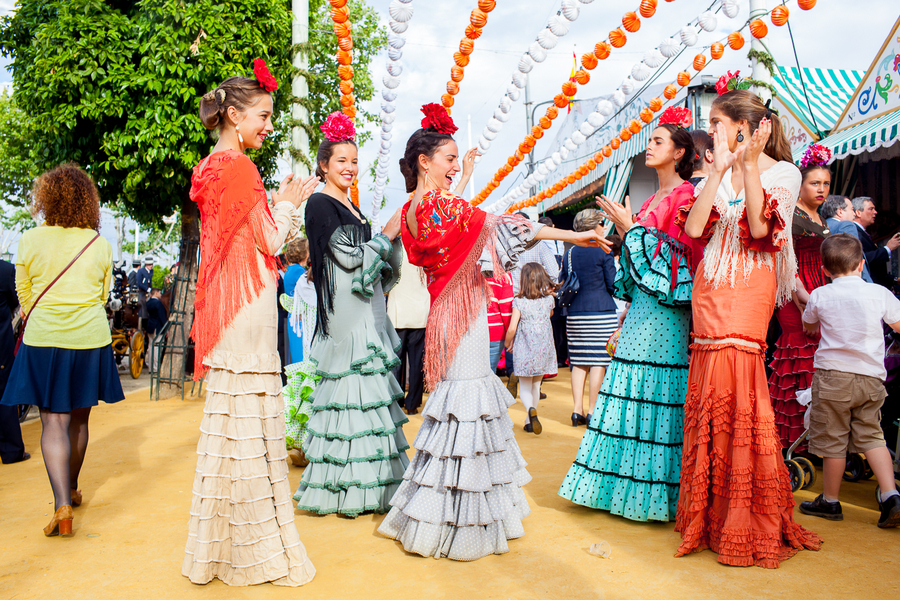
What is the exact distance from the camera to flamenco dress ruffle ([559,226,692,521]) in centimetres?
341

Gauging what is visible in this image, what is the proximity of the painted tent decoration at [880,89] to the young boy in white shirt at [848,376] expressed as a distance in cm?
332

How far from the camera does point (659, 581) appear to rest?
2.71 metres

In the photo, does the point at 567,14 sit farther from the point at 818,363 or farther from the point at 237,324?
the point at 237,324

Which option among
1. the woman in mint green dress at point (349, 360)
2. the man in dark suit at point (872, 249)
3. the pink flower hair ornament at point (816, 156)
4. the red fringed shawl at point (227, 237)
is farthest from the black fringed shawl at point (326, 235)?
the man in dark suit at point (872, 249)

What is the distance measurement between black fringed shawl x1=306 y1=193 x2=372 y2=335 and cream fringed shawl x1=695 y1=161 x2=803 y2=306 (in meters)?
2.00

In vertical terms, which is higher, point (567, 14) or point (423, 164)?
Answer: point (567, 14)

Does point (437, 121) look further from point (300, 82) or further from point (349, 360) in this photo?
point (300, 82)

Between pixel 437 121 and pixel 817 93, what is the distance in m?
7.32

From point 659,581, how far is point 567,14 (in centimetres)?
512

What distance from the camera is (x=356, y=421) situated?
370cm

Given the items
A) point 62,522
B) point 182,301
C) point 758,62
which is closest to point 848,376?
point 62,522

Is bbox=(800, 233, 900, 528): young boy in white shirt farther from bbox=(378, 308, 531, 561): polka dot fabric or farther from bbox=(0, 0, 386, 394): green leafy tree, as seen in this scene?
bbox=(0, 0, 386, 394): green leafy tree

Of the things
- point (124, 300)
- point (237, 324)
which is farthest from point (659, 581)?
point (124, 300)

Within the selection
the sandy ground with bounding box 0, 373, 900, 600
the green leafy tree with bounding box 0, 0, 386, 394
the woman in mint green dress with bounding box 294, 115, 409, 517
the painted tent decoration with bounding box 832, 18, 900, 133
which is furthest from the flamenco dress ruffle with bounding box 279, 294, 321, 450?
the painted tent decoration with bounding box 832, 18, 900, 133
